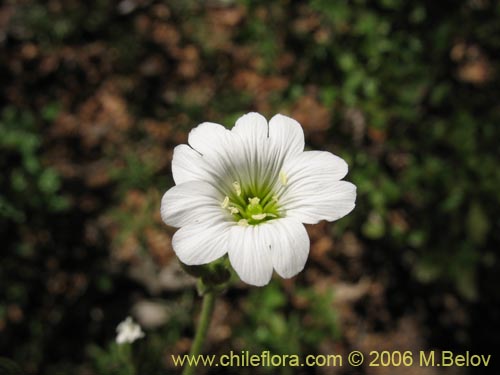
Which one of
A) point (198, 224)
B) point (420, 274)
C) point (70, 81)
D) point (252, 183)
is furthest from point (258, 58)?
point (198, 224)

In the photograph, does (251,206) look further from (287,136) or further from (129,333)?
(129,333)

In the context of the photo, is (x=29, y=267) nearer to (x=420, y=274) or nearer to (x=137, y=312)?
(x=137, y=312)

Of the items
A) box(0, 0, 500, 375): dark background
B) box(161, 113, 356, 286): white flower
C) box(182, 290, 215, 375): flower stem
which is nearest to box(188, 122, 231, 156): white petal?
box(161, 113, 356, 286): white flower

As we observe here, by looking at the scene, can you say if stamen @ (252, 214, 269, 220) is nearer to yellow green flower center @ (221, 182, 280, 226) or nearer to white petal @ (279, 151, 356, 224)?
yellow green flower center @ (221, 182, 280, 226)

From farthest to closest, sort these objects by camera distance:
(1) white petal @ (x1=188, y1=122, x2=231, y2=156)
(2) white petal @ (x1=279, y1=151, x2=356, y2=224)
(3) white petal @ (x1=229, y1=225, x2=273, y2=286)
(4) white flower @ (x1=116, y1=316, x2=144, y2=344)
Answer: (4) white flower @ (x1=116, y1=316, x2=144, y2=344)
(1) white petal @ (x1=188, y1=122, x2=231, y2=156)
(2) white petal @ (x1=279, y1=151, x2=356, y2=224)
(3) white petal @ (x1=229, y1=225, x2=273, y2=286)

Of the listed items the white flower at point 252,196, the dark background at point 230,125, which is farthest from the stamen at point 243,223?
the dark background at point 230,125

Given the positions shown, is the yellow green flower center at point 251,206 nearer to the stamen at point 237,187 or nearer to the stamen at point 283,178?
the stamen at point 237,187
